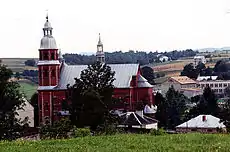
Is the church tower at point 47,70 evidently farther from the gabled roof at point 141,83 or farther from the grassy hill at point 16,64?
the grassy hill at point 16,64

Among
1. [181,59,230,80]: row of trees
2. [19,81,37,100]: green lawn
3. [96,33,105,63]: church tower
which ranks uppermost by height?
[96,33,105,63]: church tower

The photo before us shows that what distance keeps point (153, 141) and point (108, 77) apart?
116ft

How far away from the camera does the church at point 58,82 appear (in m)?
60.5

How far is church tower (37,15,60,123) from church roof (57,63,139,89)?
4.54 ft

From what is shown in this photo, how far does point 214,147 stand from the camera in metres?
13.6

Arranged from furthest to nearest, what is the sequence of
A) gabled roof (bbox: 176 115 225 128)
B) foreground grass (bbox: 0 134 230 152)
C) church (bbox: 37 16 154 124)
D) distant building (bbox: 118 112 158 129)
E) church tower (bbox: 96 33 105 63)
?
church tower (bbox: 96 33 105 63) → church (bbox: 37 16 154 124) → gabled roof (bbox: 176 115 225 128) → distant building (bbox: 118 112 158 129) → foreground grass (bbox: 0 134 230 152)

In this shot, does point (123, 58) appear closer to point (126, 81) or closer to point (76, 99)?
point (126, 81)

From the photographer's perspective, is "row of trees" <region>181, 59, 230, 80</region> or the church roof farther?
"row of trees" <region>181, 59, 230, 80</region>

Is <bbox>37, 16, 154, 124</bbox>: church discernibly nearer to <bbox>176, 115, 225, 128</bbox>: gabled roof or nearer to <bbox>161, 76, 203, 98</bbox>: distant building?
<bbox>176, 115, 225, 128</bbox>: gabled roof

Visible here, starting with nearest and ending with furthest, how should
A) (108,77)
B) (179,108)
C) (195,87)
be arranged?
(108,77) → (179,108) → (195,87)

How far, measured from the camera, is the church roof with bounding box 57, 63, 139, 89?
2478 inches

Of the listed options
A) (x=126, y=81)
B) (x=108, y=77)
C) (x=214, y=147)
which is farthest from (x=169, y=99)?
(x=214, y=147)

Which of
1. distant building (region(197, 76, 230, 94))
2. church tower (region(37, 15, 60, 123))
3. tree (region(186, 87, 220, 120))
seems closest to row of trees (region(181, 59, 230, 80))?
distant building (region(197, 76, 230, 94))

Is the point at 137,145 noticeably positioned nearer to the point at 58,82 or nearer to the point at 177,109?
the point at 58,82
